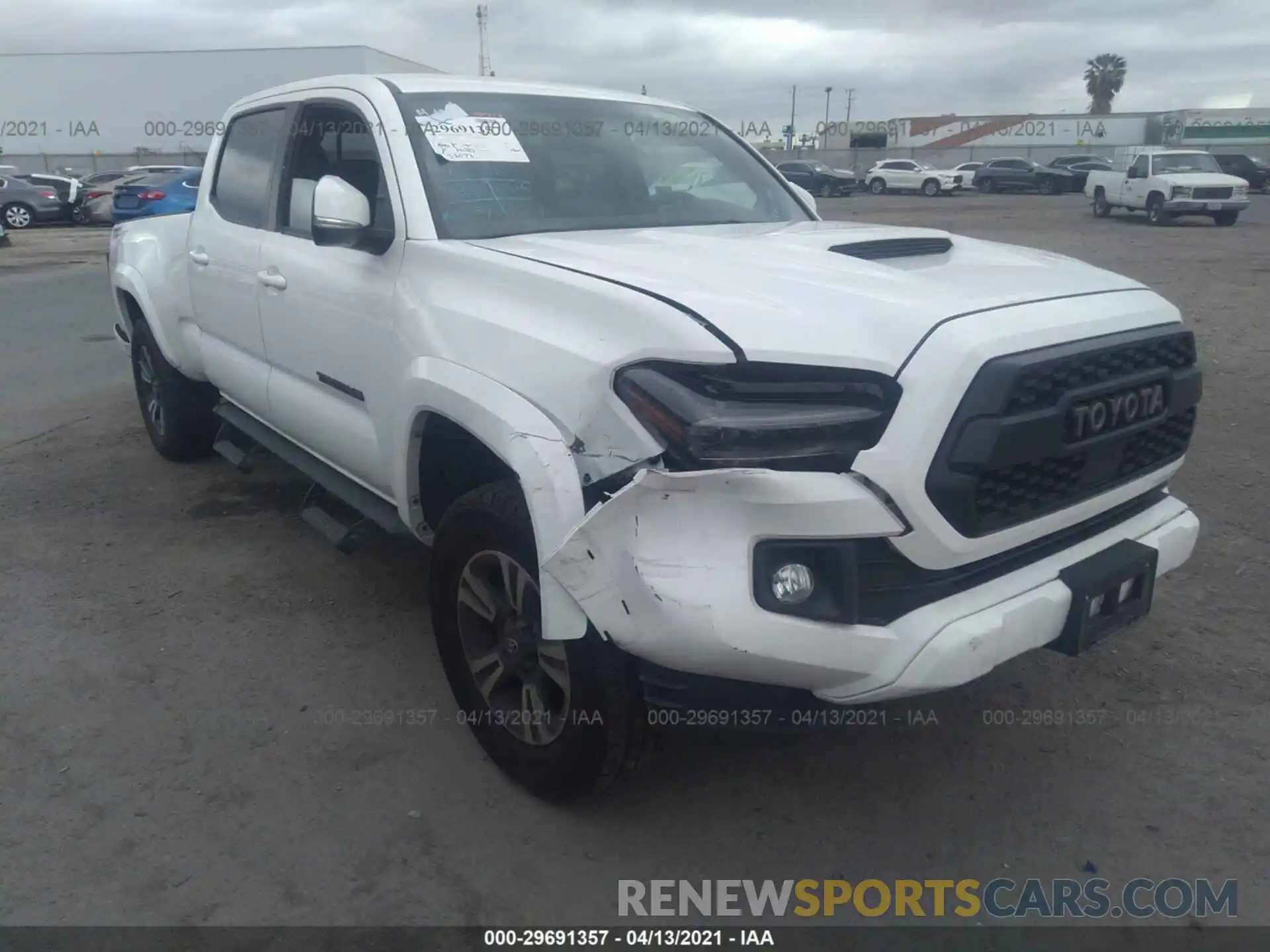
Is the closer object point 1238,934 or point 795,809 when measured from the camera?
point 1238,934

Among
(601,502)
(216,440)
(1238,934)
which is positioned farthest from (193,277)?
(1238,934)

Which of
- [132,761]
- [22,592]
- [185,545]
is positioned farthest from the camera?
[185,545]

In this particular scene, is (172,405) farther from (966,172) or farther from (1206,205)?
(966,172)

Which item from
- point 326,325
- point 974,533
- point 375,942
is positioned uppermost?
point 326,325

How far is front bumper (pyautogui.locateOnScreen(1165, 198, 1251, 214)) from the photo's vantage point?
2233 centimetres

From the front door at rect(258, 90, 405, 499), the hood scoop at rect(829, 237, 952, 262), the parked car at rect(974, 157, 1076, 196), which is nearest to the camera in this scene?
the hood scoop at rect(829, 237, 952, 262)

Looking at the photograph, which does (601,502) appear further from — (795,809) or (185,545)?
(185,545)

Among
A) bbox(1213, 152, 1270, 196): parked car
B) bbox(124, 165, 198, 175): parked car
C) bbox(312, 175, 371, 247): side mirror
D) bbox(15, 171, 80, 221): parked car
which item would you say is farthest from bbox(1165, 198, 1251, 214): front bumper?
bbox(15, 171, 80, 221): parked car

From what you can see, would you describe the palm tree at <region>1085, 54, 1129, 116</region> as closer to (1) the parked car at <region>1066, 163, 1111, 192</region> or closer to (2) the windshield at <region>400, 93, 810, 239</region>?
(1) the parked car at <region>1066, 163, 1111, 192</region>

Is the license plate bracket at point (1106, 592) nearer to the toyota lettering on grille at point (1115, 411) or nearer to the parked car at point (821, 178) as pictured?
the toyota lettering on grille at point (1115, 411)

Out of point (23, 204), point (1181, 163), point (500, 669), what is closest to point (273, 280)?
point (500, 669)

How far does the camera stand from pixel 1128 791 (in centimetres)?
288

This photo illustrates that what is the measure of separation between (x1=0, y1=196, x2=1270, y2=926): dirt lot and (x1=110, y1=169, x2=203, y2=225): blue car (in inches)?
403

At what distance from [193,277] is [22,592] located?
159 centimetres
